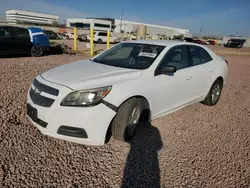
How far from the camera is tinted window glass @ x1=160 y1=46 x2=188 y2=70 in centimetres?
338

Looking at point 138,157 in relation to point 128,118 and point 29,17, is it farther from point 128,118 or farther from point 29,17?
point 29,17

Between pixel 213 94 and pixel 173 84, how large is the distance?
1818mm

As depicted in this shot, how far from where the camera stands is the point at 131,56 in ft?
12.0

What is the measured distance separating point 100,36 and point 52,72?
28150 mm

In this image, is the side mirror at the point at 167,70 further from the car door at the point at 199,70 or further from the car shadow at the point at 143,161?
the car shadow at the point at 143,161

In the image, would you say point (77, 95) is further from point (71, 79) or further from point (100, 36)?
point (100, 36)

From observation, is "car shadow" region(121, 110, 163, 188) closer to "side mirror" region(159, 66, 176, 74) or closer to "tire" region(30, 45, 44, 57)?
"side mirror" region(159, 66, 176, 74)

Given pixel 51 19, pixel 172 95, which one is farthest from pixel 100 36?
pixel 51 19

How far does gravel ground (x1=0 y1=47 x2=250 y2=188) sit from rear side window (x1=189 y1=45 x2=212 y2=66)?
1.18 metres

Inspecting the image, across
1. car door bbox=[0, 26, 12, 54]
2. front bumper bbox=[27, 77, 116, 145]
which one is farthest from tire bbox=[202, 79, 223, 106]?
car door bbox=[0, 26, 12, 54]

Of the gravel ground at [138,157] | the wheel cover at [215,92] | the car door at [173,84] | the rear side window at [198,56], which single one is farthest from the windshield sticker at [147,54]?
the wheel cover at [215,92]

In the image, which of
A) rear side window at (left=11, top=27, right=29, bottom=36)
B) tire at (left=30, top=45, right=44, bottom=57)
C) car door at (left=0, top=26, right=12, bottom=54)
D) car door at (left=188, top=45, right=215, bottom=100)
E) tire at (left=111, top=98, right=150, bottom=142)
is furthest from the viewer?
tire at (left=30, top=45, right=44, bottom=57)

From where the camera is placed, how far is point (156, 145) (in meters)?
3.00

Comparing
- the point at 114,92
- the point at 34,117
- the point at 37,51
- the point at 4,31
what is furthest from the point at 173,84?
the point at 37,51
